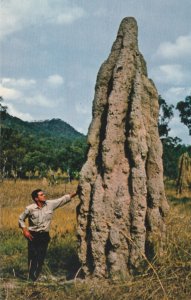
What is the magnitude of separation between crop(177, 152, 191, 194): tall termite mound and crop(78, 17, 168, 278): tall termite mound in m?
11.6

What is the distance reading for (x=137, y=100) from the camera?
7027 millimetres

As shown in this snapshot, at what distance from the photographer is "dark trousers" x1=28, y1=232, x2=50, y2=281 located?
7129 mm

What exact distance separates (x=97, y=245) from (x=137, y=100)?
2.00 m

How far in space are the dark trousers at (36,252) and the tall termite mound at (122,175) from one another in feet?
1.87

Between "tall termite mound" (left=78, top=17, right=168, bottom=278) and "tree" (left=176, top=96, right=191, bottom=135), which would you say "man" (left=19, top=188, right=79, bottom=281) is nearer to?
"tall termite mound" (left=78, top=17, right=168, bottom=278)

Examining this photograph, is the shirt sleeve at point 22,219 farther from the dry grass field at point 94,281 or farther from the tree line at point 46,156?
the tree line at point 46,156

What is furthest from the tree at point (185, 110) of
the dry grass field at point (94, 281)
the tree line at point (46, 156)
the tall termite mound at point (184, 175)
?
the dry grass field at point (94, 281)

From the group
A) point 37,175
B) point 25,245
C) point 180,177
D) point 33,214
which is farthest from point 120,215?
point 37,175

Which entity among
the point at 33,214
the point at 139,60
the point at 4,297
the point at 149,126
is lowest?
the point at 4,297

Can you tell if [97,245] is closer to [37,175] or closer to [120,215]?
[120,215]

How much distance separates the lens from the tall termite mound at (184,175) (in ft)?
61.3

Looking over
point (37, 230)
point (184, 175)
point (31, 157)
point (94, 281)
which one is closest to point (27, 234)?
point (37, 230)

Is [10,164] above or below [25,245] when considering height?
above

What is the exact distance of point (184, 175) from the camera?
1917 cm
